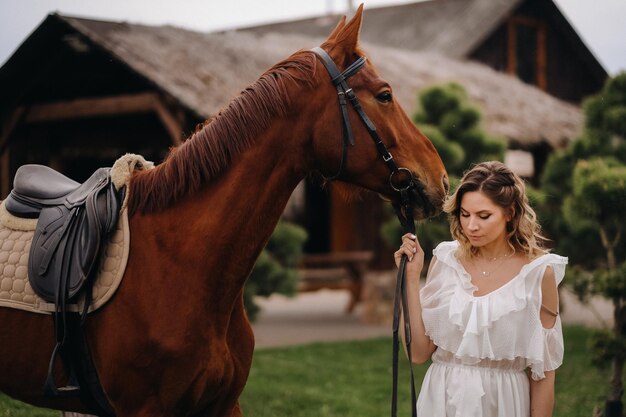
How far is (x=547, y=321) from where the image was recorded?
2.42 m

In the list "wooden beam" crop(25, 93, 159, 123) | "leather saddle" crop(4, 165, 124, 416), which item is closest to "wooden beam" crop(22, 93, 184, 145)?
"wooden beam" crop(25, 93, 159, 123)

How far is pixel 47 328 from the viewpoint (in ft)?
8.72

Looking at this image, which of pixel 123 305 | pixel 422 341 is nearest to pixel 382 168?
pixel 422 341

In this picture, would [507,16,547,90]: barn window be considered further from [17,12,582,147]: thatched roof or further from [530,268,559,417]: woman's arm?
[530,268,559,417]: woman's arm

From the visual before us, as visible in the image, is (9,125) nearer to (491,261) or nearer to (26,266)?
(26,266)

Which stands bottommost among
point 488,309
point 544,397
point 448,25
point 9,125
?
point 544,397

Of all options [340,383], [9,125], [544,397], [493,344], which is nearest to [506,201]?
[493,344]

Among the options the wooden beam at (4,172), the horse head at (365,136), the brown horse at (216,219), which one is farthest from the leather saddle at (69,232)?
the wooden beam at (4,172)

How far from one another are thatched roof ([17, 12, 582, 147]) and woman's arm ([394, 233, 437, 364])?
547cm

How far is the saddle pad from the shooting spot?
2.56 metres

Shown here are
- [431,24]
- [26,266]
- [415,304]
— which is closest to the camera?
[415,304]

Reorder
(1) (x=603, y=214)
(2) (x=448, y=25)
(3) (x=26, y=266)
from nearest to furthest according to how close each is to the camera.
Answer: (3) (x=26, y=266), (1) (x=603, y=214), (2) (x=448, y=25)

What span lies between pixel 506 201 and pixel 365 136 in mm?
514

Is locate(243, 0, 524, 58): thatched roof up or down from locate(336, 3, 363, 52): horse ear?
up
